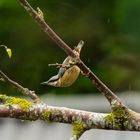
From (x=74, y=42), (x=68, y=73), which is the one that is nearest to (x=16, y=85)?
(x=68, y=73)

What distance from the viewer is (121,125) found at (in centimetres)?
173

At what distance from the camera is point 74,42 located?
5707 millimetres

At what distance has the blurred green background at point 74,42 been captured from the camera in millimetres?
5500

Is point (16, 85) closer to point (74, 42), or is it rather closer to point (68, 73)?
point (68, 73)

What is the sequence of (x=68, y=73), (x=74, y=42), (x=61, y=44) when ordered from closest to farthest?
1. (x=61, y=44)
2. (x=68, y=73)
3. (x=74, y=42)

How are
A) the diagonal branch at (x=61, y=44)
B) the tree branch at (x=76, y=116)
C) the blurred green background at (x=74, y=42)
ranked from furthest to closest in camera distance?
the blurred green background at (x=74, y=42)
the tree branch at (x=76, y=116)
the diagonal branch at (x=61, y=44)

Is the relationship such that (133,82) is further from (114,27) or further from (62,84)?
(62,84)

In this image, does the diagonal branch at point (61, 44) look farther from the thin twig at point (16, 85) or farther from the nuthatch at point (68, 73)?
the thin twig at point (16, 85)

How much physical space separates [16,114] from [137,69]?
4.03 m

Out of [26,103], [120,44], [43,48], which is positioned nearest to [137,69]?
[120,44]

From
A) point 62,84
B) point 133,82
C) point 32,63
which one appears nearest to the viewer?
point 62,84

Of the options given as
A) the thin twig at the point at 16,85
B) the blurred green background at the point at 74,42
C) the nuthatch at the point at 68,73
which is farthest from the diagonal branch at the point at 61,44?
the blurred green background at the point at 74,42

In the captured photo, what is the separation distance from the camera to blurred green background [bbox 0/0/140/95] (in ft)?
18.0

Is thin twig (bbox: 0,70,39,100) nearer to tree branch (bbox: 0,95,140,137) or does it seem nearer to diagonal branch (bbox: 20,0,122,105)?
tree branch (bbox: 0,95,140,137)
